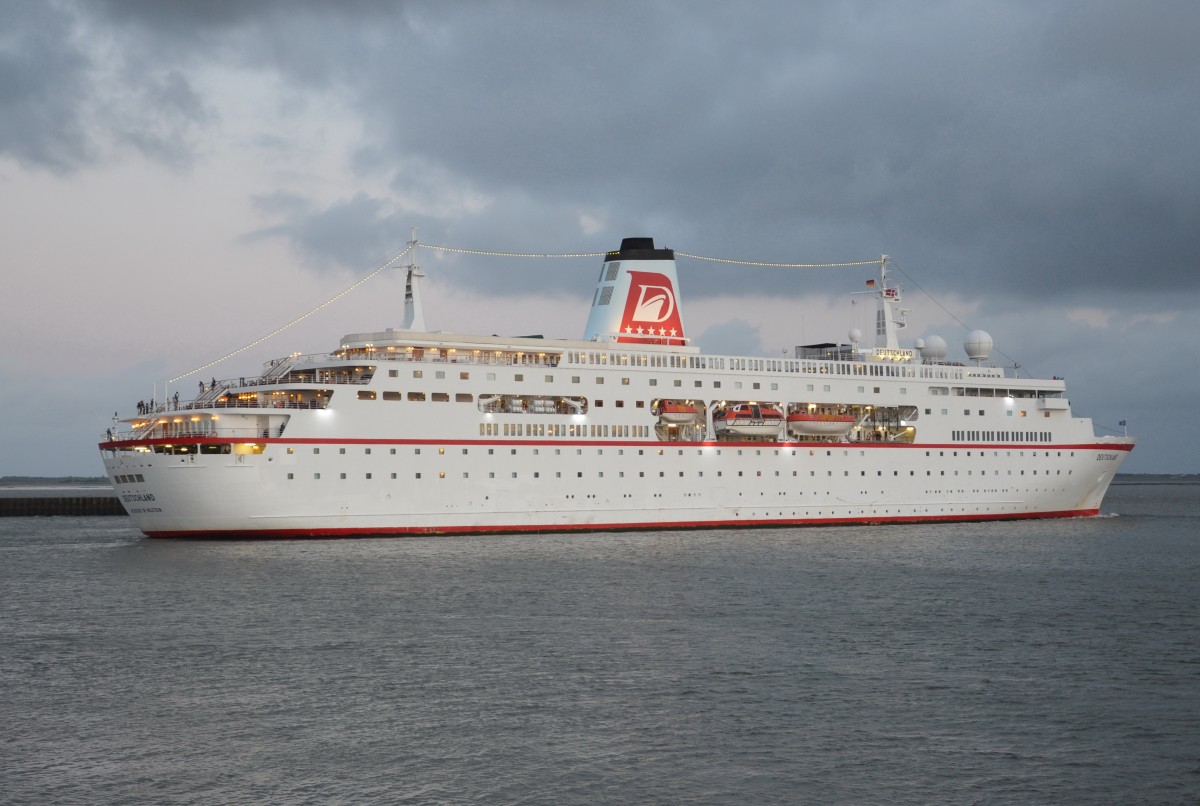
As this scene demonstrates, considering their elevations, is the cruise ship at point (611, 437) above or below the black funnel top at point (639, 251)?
below

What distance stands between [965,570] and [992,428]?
22920mm

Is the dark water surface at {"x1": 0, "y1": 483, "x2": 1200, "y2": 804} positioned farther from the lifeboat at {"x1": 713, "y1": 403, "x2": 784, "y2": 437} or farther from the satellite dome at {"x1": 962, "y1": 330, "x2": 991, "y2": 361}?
the satellite dome at {"x1": 962, "y1": 330, "x2": 991, "y2": 361}

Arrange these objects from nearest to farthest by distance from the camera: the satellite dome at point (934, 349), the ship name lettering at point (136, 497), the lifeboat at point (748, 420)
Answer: the ship name lettering at point (136, 497) → the lifeboat at point (748, 420) → the satellite dome at point (934, 349)

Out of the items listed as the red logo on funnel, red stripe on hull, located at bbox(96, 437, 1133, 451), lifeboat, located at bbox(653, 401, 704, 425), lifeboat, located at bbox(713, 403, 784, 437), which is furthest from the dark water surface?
the red logo on funnel

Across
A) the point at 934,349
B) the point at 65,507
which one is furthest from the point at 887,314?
the point at 65,507

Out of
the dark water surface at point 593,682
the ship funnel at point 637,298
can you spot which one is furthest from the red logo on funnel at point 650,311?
the dark water surface at point 593,682

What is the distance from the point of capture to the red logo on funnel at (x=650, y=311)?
56.4 metres

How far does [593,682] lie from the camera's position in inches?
869

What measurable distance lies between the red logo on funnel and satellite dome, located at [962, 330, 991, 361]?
688 inches

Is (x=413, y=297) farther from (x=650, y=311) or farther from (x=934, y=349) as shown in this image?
(x=934, y=349)

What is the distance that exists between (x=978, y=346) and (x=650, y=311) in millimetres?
19635

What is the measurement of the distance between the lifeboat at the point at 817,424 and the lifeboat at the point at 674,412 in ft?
18.6

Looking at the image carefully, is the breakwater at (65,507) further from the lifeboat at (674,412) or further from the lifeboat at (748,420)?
the lifeboat at (748,420)

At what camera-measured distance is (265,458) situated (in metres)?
44.8
